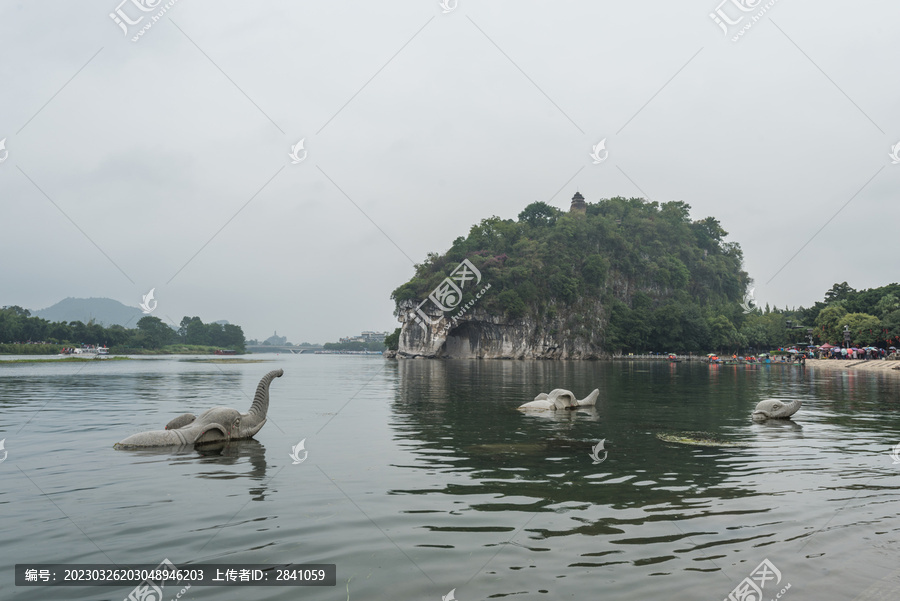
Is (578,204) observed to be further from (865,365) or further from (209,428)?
(209,428)

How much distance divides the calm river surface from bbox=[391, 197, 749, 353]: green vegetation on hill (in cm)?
9468

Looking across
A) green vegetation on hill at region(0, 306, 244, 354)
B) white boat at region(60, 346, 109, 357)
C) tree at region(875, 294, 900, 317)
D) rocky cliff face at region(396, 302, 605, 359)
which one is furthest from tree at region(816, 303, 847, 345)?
green vegetation on hill at region(0, 306, 244, 354)

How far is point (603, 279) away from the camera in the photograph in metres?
116

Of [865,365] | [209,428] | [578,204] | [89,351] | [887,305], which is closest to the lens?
[209,428]

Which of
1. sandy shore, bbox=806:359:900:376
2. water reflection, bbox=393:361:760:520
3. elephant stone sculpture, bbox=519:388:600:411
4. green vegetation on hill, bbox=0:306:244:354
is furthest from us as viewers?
green vegetation on hill, bbox=0:306:244:354

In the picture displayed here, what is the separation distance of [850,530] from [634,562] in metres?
3.19

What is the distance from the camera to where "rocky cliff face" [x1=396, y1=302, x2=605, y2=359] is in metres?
110

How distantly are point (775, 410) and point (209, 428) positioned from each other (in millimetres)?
16292

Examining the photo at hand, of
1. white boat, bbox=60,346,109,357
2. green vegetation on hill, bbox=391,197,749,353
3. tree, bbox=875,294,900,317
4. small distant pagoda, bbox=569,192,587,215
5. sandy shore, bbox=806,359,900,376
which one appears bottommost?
sandy shore, bbox=806,359,900,376

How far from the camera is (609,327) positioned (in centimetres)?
11612

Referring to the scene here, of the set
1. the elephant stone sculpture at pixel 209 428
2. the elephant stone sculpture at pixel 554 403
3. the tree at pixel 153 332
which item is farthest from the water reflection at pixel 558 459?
the tree at pixel 153 332

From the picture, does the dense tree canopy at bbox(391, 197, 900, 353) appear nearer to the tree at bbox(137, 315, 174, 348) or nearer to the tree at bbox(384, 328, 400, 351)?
the tree at bbox(384, 328, 400, 351)

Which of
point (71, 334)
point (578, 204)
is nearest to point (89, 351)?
point (71, 334)

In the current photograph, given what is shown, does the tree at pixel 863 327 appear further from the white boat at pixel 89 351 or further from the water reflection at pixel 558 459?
the white boat at pixel 89 351
